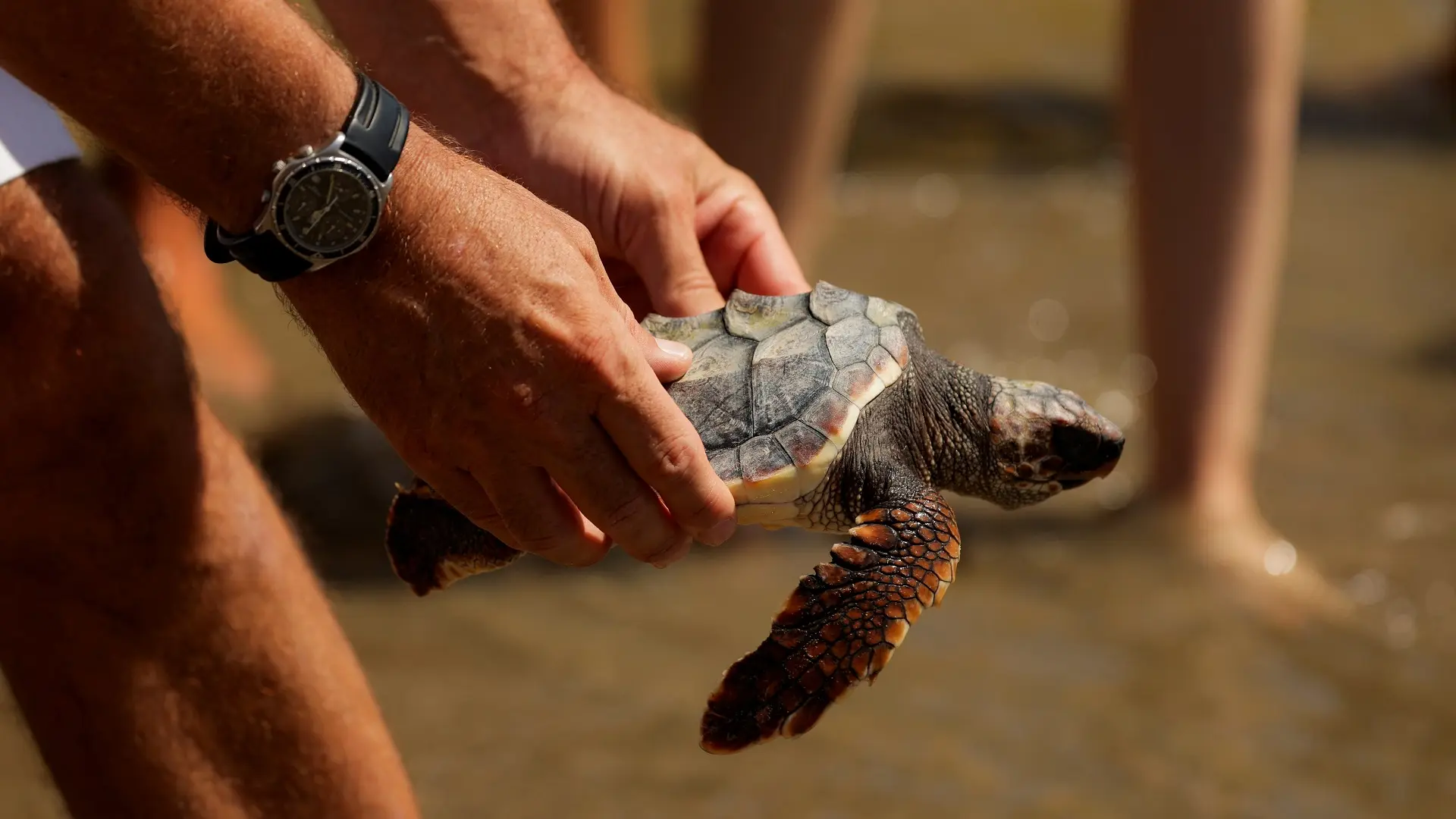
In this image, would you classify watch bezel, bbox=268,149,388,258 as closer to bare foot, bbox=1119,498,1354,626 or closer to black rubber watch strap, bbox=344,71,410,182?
black rubber watch strap, bbox=344,71,410,182

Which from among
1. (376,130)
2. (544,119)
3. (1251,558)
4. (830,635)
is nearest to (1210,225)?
(1251,558)

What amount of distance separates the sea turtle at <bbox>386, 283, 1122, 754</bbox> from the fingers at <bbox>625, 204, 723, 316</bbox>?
58mm

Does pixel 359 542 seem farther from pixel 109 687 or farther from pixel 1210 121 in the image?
pixel 1210 121

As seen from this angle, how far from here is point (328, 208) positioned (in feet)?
3.19

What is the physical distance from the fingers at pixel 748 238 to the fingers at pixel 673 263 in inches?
2.7

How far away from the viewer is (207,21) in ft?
3.16

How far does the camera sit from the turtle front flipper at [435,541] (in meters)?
1.32

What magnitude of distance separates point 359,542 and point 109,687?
1237mm

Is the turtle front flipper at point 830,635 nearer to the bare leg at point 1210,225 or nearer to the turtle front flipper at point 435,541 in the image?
the turtle front flipper at point 435,541

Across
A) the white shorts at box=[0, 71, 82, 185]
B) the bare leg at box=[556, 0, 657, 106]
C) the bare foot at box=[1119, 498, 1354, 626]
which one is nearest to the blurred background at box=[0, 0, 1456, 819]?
the bare foot at box=[1119, 498, 1354, 626]

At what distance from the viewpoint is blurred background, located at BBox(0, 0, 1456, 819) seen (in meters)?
1.89

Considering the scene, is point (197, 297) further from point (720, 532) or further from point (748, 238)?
point (720, 532)

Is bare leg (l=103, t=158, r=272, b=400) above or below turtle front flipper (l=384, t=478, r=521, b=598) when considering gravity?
below

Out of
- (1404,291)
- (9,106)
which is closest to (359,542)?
(9,106)
